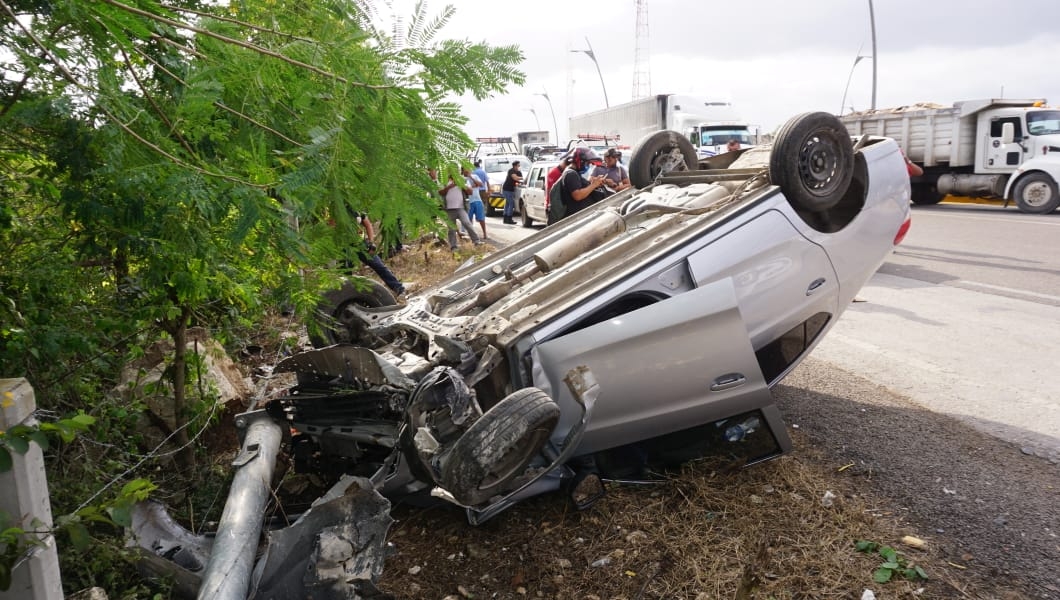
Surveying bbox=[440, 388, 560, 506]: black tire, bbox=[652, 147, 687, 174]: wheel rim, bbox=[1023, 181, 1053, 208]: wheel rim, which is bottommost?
bbox=[1023, 181, 1053, 208]: wheel rim

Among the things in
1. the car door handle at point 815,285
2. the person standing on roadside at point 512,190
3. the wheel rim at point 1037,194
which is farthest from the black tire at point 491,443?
the person standing on roadside at point 512,190

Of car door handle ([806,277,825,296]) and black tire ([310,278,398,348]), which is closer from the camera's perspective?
car door handle ([806,277,825,296])

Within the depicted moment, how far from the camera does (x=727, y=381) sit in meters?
3.46

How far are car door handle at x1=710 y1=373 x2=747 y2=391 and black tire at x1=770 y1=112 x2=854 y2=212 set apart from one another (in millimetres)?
1226

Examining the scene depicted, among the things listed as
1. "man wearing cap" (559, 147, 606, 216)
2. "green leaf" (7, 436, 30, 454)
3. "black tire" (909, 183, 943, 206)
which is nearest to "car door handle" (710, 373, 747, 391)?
"green leaf" (7, 436, 30, 454)

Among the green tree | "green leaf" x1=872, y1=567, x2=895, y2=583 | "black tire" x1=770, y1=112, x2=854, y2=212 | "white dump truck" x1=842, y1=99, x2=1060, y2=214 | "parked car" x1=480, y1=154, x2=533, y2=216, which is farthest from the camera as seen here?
"parked car" x1=480, y1=154, x2=533, y2=216

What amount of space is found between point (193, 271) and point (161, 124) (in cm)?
85

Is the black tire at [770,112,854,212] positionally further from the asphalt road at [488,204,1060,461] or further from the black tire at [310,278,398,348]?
the black tire at [310,278,398,348]

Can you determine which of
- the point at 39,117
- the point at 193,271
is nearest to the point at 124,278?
the point at 193,271

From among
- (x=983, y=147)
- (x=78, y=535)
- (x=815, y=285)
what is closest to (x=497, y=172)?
(x=983, y=147)

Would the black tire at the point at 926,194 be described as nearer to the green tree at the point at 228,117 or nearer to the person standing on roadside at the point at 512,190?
the person standing on roadside at the point at 512,190

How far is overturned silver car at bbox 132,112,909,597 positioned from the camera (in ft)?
10.1

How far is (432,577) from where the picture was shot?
3162mm

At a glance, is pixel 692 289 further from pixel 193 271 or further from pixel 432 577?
pixel 193 271
